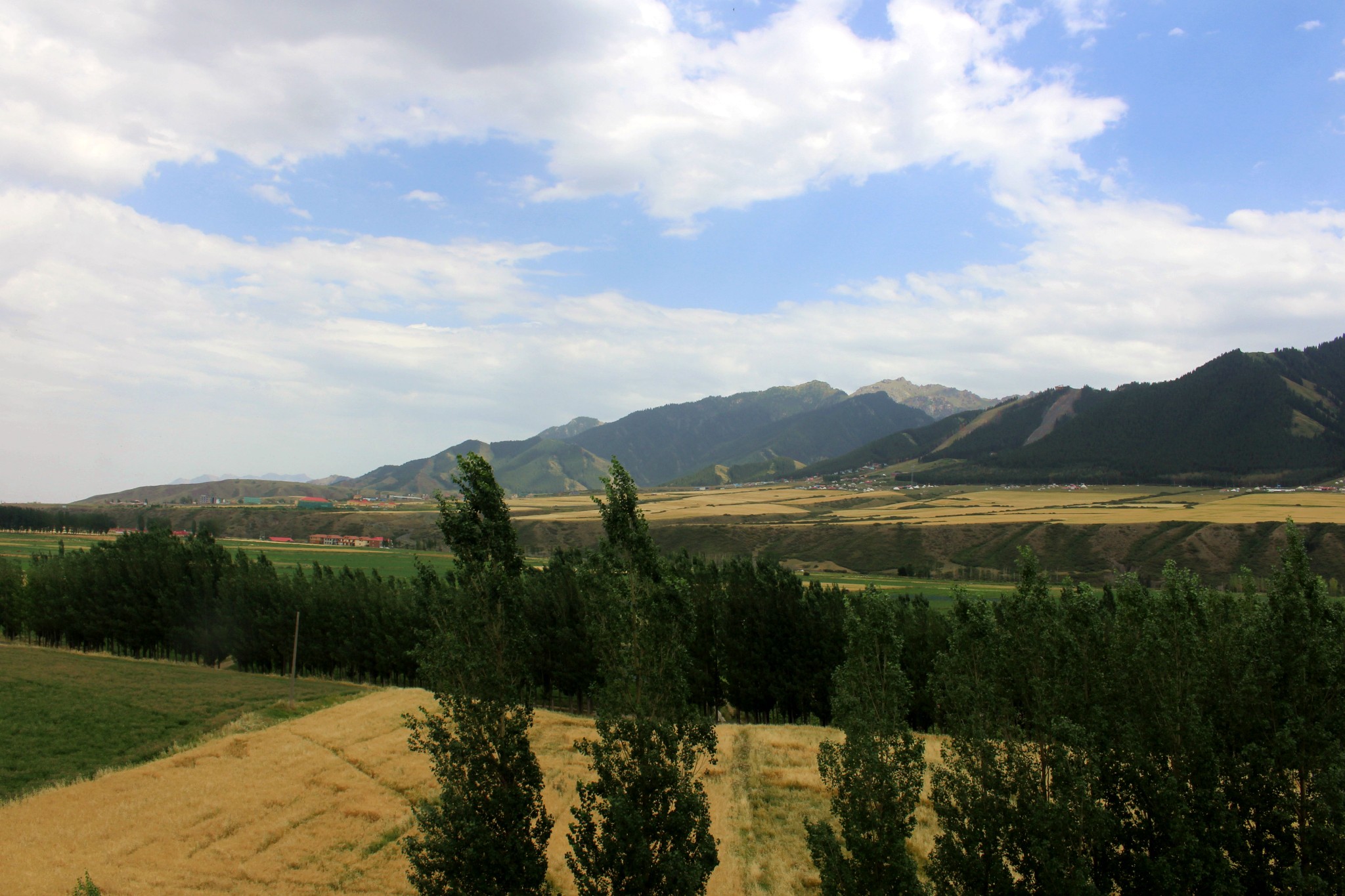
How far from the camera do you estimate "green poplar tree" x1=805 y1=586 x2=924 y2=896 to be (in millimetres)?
20891

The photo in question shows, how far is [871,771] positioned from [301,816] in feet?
102

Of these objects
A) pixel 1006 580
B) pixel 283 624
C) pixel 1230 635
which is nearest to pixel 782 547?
pixel 1006 580

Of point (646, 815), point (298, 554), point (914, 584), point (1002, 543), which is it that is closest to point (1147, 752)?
point (646, 815)

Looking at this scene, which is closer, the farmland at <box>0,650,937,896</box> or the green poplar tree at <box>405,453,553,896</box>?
the green poplar tree at <box>405,453,553,896</box>

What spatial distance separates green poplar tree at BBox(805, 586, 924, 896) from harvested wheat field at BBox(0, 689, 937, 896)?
9628mm

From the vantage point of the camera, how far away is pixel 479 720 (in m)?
24.1

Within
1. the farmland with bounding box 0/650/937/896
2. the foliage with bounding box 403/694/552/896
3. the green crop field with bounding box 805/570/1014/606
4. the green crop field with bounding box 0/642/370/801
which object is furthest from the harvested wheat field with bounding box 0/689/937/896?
the green crop field with bounding box 805/570/1014/606

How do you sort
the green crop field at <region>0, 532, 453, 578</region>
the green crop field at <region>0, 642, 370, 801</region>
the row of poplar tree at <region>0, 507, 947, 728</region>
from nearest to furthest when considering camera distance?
1. the green crop field at <region>0, 642, 370, 801</region>
2. the row of poplar tree at <region>0, 507, 947, 728</region>
3. the green crop field at <region>0, 532, 453, 578</region>

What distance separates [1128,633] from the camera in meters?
27.3

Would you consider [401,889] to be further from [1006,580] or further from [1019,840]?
[1006,580]

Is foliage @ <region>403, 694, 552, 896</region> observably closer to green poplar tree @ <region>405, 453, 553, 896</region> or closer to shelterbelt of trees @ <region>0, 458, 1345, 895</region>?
green poplar tree @ <region>405, 453, 553, 896</region>

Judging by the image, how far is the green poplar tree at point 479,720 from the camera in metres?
22.8

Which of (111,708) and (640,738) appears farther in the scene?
(111,708)

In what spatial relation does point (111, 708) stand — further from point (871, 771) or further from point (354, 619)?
point (871, 771)
